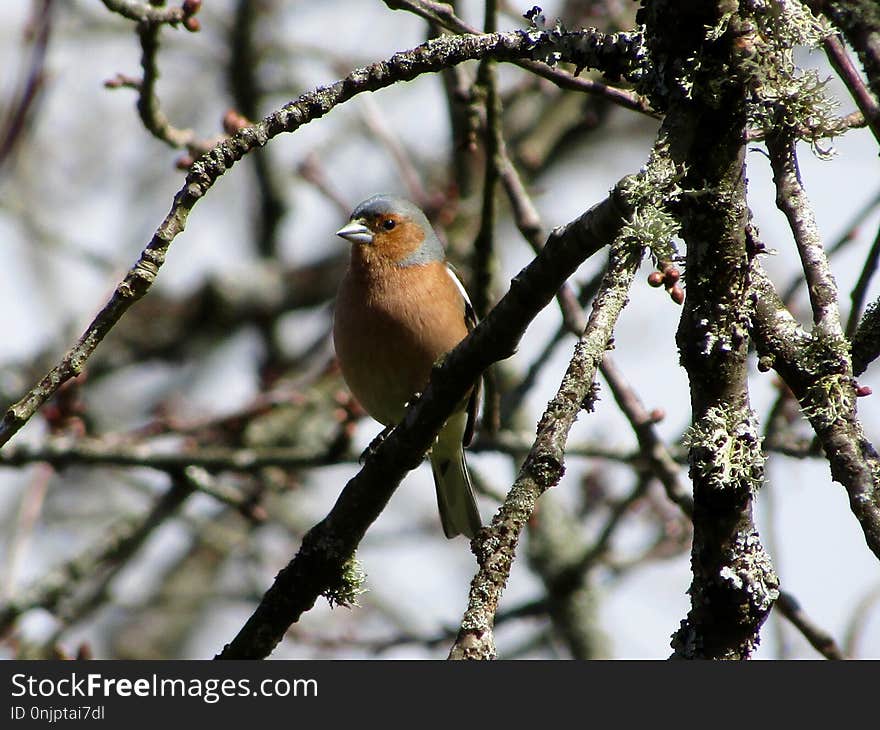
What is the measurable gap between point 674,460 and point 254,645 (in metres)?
2.58

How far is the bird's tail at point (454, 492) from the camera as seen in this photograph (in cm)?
664

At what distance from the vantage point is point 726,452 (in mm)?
2711

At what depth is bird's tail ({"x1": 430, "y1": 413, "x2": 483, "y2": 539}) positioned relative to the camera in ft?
21.8

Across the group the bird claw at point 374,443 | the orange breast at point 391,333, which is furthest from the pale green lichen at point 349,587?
the orange breast at point 391,333

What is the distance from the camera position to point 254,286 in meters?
8.47

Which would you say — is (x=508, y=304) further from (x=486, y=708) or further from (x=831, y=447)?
(x=486, y=708)

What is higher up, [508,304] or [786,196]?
[786,196]

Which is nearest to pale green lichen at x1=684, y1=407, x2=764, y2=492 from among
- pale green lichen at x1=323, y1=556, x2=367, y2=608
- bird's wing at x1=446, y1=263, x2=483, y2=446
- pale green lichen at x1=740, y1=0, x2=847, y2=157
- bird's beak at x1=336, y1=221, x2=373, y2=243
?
pale green lichen at x1=740, y1=0, x2=847, y2=157

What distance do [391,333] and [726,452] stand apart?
3470mm

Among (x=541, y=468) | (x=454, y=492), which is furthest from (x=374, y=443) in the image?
(x=541, y=468)

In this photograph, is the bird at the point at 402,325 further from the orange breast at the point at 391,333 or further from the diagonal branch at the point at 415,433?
the diagonal branch at the point at 415,433

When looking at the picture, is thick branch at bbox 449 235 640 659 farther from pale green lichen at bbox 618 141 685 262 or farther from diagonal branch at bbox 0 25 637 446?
diagonal branch at bbox 0 25 637 446

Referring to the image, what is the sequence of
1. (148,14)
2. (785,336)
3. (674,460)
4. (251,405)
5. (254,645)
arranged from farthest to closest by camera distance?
(251,405) < (674,460) < (148,14) < (254,645) < (785,336)

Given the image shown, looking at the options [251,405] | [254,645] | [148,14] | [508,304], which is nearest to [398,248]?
[251,405]
